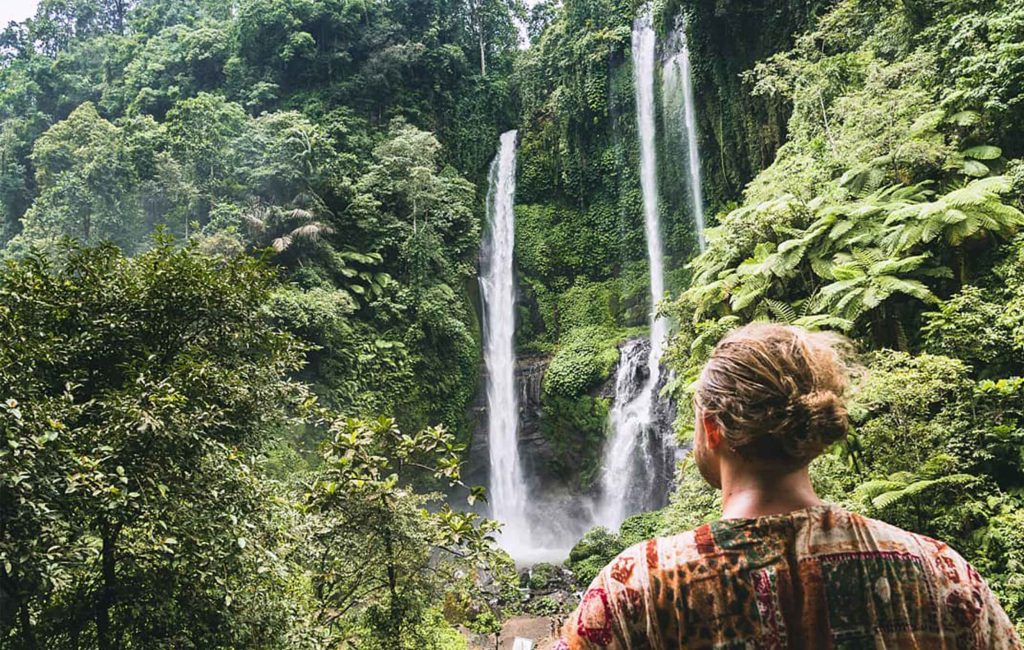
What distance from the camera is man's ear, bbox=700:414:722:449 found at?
1.22 metres

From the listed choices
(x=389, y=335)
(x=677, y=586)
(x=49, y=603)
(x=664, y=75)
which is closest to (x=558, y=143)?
(x=664, y=75)

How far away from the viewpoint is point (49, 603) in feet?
12.8

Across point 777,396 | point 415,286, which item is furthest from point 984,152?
point 415,286

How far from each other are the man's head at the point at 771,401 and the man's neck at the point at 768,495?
2cm

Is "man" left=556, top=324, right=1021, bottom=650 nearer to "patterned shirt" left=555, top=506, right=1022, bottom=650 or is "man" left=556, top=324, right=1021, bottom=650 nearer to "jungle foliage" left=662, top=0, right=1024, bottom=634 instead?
"patterned shirt" left=555, top=506, right=1022, bottom=650

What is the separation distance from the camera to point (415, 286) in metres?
18.5

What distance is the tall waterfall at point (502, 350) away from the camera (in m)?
19.8

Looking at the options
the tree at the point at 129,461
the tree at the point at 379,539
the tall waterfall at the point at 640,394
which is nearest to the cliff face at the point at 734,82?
the tall waterfall at the point at 640,394

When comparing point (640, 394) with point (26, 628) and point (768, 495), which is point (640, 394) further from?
point (768, 495)

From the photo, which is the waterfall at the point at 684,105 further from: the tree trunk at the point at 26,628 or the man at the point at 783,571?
the man at the point at 783,571

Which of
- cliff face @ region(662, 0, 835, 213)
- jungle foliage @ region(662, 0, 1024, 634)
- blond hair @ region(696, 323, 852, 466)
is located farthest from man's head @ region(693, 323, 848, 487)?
cliff face @ region(662, 0, 835, 213)

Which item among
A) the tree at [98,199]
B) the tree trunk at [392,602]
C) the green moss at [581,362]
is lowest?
the tree trunk at [392,602]

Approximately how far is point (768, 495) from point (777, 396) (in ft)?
0.61

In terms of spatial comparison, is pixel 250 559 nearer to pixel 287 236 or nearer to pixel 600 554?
pixel 600 554
